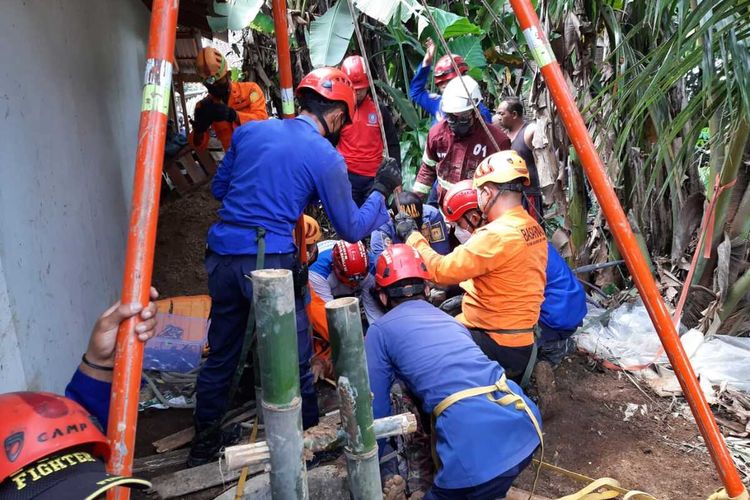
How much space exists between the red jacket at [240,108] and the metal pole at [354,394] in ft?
15.5

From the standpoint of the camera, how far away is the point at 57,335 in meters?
2.88

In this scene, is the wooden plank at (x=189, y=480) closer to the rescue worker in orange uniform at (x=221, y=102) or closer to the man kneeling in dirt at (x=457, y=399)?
the man kneeling in dirt at (x=457, y=399)

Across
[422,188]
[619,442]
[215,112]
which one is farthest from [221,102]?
[619,442]

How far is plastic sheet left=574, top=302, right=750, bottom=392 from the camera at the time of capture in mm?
3797

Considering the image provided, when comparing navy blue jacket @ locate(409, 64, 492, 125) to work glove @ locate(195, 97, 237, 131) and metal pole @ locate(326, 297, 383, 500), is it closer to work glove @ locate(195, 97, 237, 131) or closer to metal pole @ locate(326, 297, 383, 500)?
work glove @ locate(195, 97, 237, 131)

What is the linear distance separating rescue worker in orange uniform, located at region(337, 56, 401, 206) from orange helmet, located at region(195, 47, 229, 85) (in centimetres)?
122

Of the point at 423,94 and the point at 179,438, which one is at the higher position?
the point at 423,94

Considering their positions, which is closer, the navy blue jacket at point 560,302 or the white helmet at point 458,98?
the navy blue jacket at point 560,302

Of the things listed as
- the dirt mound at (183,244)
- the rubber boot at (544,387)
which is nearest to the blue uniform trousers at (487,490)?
the rubber boot at (544,387)

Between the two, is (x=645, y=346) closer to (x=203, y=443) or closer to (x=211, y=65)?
(x=203, y=443)

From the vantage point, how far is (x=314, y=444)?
146 centimetres

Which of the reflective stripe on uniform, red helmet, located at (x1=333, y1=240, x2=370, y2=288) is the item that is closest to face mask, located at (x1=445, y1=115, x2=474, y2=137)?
the reflective stripe on uniform

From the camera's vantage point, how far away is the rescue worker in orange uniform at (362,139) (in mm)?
5293

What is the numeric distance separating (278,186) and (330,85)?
1.98ft
